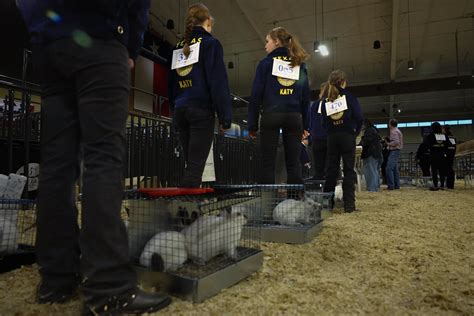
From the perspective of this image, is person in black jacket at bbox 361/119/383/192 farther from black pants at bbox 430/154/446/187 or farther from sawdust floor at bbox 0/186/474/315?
sawdust floor at bbox 0/186/474/315

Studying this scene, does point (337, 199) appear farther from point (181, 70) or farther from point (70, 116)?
point (70, 116)

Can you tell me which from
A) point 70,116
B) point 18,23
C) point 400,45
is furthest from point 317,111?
point 400,45

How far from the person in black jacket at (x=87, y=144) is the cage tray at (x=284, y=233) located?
3.09 feet

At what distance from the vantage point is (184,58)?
2162 mm

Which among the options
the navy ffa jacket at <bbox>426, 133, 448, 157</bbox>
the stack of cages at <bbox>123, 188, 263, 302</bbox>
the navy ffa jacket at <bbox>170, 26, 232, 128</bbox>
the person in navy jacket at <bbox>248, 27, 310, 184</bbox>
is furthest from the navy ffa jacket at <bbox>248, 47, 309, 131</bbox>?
the navy ffa jacket at <bbox>426, 133, 448, 157</bbox>

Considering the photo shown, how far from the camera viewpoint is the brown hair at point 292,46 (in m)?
2.60

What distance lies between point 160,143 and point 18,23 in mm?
4401

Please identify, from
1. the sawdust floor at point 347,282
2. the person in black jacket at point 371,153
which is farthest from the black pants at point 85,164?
the person in black jacket at point 371,153

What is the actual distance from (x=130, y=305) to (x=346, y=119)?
2742mm

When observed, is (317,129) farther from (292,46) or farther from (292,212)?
(292,212)

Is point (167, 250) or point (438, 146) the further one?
point (438, 146)

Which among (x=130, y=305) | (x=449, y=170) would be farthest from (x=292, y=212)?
(x=449, y=170)

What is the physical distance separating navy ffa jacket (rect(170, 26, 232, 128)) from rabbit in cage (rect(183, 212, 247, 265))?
0.88 meters

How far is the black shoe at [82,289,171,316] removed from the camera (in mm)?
879
